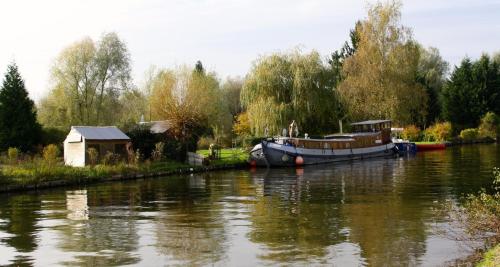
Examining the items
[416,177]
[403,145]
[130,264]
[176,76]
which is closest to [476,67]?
[403,145]

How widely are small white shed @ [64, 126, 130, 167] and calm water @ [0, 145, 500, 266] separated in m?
6.47

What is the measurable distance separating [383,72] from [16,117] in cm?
3502

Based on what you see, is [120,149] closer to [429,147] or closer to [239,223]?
[239,223]

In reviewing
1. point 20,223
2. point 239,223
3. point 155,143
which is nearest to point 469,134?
point 155,143

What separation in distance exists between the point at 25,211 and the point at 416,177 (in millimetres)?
19170

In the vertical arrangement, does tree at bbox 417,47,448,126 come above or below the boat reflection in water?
above

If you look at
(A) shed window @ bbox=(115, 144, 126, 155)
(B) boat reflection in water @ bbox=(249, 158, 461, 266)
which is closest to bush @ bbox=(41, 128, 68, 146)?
(A) shed window @ bbox=(115, 144, 126, 155)

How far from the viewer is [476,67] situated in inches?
2884

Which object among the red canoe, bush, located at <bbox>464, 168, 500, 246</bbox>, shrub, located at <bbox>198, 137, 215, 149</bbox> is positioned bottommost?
bush, located at <bbox>464, 168, 500, 246</bbox>

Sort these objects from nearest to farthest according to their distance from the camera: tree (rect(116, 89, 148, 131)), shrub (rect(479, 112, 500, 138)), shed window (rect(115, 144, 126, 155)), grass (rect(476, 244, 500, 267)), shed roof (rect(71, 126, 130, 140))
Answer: grass (rect(476, 244, 500, 267)) < shed roof (rect(71, 126, 130, 140)) < shed window (rect(115, 144, 126, 155)) < tree (rect(116, 89, 148, 131)) < shrub (rect(479, 112, 500, 138))

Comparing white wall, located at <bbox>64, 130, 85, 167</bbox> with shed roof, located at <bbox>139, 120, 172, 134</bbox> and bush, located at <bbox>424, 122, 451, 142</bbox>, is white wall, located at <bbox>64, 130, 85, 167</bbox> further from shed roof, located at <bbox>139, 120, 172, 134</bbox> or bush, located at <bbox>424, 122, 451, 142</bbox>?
bush, located at <bbox>424, 122, 451, 142</bbox>

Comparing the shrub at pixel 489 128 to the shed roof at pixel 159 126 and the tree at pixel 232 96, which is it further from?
the shed roof at pixel 159 126

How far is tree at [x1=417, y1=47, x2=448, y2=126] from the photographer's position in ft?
245

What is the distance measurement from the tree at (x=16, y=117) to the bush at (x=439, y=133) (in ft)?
138
